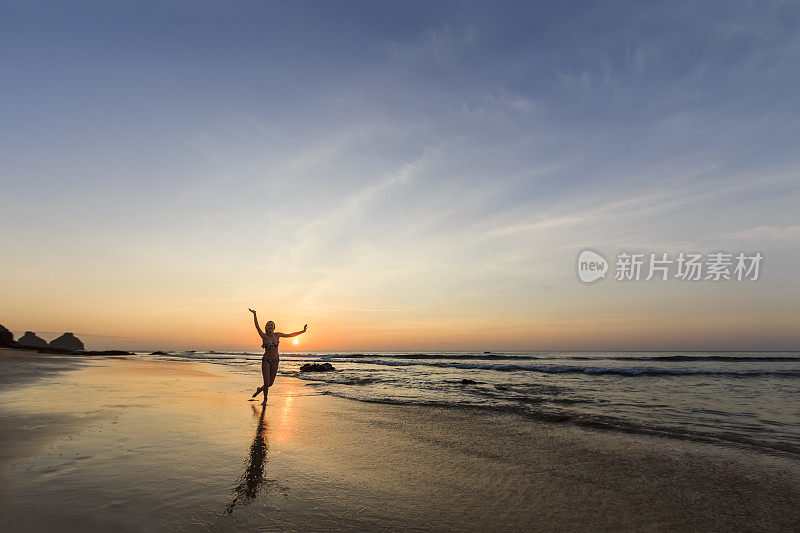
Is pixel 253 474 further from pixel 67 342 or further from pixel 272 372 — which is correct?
pixel 67 342

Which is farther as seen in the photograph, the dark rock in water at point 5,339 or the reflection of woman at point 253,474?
the dark rock in water at point 5,339

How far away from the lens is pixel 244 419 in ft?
32.1

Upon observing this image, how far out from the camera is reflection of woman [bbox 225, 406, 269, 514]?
450cm

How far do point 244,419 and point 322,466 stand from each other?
476cm

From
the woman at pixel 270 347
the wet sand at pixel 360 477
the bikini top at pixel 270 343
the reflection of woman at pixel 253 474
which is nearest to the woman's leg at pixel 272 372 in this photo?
the woman at pixel 270 347

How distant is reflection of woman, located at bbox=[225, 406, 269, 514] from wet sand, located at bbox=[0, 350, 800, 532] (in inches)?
1.4

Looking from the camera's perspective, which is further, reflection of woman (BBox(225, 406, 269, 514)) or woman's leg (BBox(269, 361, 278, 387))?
woman's leg (BBox(269, 361, 278, 387))

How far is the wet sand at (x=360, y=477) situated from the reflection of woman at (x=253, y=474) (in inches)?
1.4

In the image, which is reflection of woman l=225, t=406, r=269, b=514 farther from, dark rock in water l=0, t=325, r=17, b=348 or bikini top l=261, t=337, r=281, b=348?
dark rock in water l=0, t=325, r=17, b=348

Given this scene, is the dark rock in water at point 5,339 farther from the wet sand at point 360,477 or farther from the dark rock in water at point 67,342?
the dark rock in water at point 67,342

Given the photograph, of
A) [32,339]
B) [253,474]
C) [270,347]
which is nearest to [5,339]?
[270,347]

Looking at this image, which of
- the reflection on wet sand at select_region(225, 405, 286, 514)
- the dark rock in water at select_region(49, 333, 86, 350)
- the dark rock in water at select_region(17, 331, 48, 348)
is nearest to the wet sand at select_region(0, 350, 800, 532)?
the reflection on wet sand at select_region(225, 405, 286, 514)

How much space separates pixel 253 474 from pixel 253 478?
19cm

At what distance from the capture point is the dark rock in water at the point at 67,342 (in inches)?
5531
